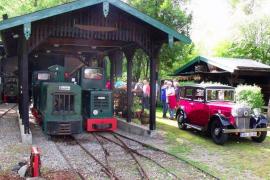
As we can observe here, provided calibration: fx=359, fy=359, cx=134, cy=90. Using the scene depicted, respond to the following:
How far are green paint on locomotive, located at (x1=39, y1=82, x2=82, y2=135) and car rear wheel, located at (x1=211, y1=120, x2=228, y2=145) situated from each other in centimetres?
463

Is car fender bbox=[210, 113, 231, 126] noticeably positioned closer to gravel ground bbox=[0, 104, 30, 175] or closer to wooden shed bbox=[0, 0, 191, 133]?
wooden shed bbox=[0, 0, 191, 133]

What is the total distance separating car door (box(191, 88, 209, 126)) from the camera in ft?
41.6

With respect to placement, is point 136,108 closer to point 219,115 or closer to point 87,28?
point 219,115

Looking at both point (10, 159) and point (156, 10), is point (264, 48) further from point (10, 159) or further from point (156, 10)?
point (10, 159)

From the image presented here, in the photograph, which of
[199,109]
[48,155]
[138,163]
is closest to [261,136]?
[199,109]

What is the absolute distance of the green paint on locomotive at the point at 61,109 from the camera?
12273 millimetres

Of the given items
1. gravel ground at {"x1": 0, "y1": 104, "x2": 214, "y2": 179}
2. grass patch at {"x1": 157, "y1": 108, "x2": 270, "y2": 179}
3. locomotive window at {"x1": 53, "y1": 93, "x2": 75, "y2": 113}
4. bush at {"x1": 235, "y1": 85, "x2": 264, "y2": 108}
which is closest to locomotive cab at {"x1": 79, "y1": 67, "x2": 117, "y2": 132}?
gravel ground at {"x1": 0, "y1": 104, "x2": 214, "y2": 179}

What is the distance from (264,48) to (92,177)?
2742cm

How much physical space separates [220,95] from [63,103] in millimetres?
5659

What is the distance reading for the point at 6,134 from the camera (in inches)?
501

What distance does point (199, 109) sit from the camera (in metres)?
13.1

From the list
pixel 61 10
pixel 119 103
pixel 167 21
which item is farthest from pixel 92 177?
pixel 167 21

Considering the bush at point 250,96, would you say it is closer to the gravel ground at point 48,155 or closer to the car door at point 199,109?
the car door at point 199,109

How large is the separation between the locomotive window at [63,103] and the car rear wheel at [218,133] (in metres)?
4.98
